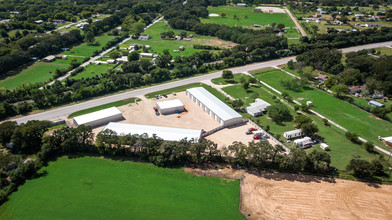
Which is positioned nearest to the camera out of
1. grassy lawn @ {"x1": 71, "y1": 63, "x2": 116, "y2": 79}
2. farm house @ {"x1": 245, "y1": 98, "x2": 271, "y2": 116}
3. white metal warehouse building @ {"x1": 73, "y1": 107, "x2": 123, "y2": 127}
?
white metal warehouse building @ {"x1": 73, "y1": 107, "x2": 123, "y2": 127}

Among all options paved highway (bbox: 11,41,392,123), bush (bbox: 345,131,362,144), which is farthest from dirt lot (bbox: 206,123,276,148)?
paved highway (bbox: 11,41,392,123)

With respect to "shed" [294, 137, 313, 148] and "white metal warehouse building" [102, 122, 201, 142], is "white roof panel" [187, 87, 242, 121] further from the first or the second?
"shed" [294, 137, 313, 148]

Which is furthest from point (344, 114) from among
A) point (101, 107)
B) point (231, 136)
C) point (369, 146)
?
point (101, 107)

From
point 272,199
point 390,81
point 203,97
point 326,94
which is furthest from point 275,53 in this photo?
point 272,199

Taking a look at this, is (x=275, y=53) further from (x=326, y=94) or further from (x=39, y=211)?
(x=39, y=211)

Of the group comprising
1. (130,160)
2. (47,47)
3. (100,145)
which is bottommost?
(130,160)

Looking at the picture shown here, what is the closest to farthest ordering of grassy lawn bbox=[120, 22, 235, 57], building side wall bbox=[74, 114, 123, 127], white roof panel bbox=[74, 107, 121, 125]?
white roof panel bbox=[74, 107, 121, 125], building side wall bbox=[74, 114, 123, 127], grassy lawn bbox=[120, 22, 235, 57]
